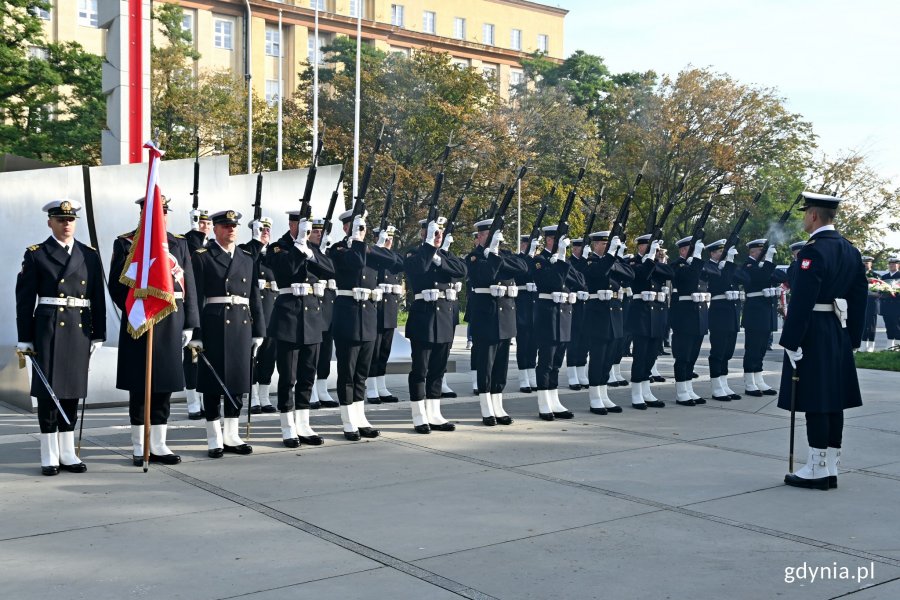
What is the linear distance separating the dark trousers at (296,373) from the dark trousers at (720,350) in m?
5.28

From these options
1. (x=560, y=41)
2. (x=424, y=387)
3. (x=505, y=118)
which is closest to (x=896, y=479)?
(x=424, y=387)

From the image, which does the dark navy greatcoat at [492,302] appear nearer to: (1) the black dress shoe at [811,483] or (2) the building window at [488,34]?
(1) the black dress shoe at [811,483]

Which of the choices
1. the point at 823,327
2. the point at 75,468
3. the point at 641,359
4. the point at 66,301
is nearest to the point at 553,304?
the point at 641,359

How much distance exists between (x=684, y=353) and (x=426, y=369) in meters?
3.59

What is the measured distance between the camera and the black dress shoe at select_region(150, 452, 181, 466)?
23.9 ft

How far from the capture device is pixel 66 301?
7.00m

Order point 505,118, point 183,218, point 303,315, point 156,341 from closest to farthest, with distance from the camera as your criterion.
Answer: point 156,341
point 303,315
point 183,218
point 505,118

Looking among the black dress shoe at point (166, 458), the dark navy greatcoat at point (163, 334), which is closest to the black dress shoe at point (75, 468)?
the black dress shoe at point (166, 458)

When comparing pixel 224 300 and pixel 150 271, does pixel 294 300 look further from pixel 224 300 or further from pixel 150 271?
pixel 150 271

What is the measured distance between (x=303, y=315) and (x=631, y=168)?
99.5ft

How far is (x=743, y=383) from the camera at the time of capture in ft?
42.0

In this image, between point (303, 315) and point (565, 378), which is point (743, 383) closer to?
point (565, 378)

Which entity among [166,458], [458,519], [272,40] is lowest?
[458,519]

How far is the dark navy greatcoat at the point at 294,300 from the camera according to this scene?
804cm
